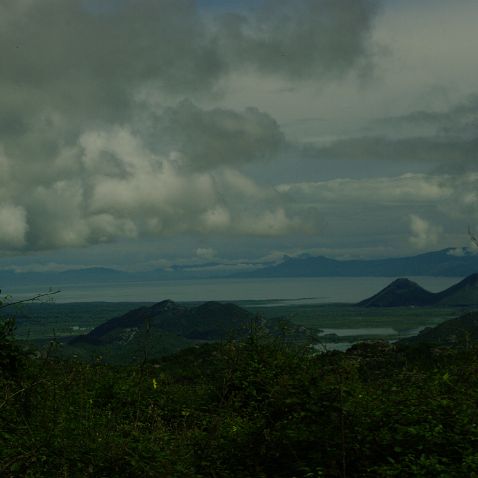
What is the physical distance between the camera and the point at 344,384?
12.1m

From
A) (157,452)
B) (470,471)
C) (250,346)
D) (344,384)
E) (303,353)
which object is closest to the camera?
(470,471)

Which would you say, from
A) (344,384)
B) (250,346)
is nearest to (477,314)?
(250,346)

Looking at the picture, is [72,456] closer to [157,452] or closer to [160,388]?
[157,452]

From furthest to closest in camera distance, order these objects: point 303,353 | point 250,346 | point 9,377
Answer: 1. point 250,346
2. point 303,353
3. point 9,377

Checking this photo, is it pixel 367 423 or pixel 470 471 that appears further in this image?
pixel 367 423

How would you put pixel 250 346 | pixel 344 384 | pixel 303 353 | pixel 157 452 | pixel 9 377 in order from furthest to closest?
pixel 250 346, pixel 303 353, pixel 9 377, pixel 344 384, pixel 157 452

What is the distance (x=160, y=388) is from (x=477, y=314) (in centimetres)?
9194

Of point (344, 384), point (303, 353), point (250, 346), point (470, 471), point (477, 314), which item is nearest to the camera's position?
point (470, 471)

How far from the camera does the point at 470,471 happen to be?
9.29m

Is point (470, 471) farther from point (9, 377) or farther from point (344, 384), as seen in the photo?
point (9, 377)

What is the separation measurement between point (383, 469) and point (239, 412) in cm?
965

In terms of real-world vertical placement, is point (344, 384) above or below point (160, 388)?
above

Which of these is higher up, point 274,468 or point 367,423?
point 367,423

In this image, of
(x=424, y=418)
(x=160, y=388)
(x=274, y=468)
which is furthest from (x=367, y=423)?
(x=160, y=388)
